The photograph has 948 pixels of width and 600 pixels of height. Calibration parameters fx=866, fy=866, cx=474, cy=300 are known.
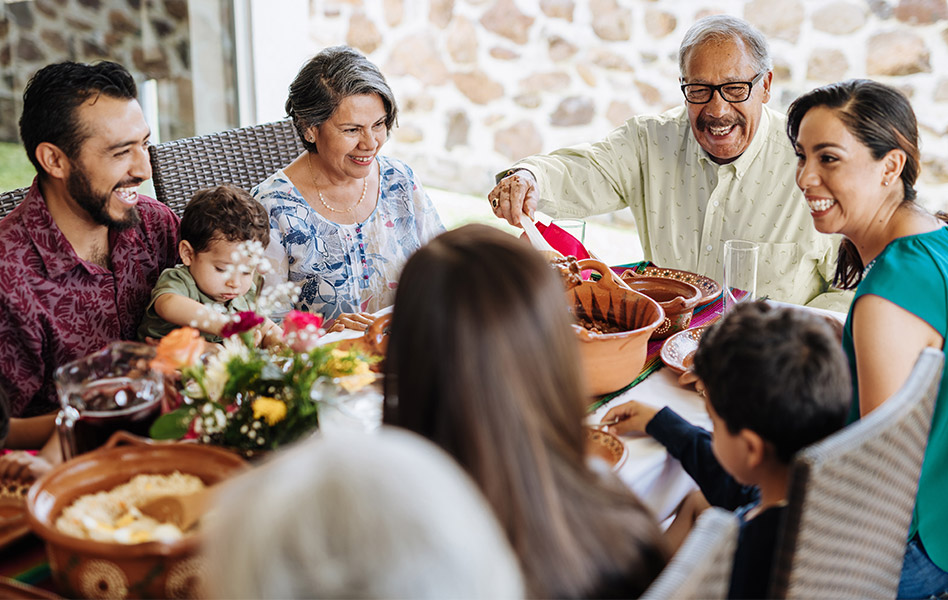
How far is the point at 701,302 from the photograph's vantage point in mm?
2041

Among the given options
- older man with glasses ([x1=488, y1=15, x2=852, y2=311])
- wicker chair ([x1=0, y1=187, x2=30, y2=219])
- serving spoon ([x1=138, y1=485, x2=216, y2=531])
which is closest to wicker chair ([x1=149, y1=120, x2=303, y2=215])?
wicker chair ([x1=0, y1=187, x2=30, y2=219])

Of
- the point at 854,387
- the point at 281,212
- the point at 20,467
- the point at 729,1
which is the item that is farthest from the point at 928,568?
the point at 729,1

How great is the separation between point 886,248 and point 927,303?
15 cm

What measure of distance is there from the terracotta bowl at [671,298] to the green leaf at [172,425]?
3.35ft

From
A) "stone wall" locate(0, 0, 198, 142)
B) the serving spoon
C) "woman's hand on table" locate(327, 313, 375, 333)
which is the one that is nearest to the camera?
the serving spoon

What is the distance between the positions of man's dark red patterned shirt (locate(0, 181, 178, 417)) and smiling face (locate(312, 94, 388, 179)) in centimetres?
61

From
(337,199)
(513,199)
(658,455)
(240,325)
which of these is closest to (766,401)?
(658,455)

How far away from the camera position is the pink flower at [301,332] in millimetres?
1335

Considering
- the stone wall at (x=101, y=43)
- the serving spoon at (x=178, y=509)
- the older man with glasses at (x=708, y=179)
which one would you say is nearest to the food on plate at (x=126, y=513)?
the serving spoon at (x=178, y=509)

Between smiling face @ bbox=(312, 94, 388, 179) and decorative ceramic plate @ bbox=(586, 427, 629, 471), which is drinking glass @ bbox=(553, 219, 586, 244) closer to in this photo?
smiling face @ bbox=(312, 94, 388, 179)

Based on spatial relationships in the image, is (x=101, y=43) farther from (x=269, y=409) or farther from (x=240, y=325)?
(x=269, y=409)

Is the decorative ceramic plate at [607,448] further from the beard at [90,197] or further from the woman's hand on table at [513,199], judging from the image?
the beard at [90,197]

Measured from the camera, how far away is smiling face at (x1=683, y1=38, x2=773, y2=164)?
2.47 m

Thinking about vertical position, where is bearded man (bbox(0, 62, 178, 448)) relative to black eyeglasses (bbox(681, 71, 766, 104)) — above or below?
below
